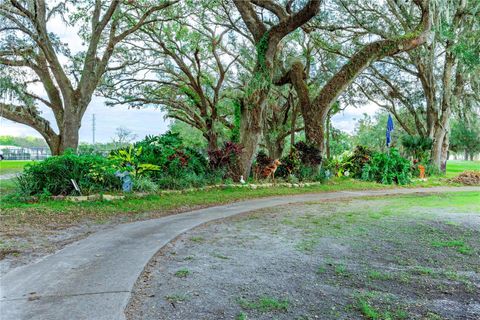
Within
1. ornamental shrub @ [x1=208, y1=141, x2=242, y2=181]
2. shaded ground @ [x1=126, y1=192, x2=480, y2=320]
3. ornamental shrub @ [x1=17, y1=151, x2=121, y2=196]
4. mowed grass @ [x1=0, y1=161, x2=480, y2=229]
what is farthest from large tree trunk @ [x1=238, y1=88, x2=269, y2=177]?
shaded ground @ [x1=126, y1=192, x2=480, y2=320]

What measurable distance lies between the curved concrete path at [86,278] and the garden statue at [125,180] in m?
2.98

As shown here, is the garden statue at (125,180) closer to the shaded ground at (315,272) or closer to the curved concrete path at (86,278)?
the curved concrete path at (86,278)

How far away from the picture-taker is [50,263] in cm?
375

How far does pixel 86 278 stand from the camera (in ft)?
10.8

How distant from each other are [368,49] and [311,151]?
14.3ft

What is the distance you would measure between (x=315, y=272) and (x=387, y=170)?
12.6m

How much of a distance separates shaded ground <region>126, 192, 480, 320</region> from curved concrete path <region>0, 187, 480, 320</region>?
6.6 inches

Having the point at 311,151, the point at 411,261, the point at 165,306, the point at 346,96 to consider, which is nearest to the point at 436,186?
the point at 311,151

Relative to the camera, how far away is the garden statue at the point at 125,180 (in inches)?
336

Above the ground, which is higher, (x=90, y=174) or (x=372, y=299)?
(x=90, y=174)

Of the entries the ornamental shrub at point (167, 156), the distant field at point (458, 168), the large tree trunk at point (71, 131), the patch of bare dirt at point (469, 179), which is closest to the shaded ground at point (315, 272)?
the ornamental shrub at point (167, 156)

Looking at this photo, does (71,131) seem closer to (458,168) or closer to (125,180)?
(125,180)

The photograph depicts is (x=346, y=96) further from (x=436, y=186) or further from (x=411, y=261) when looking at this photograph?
(x=411, y=261)

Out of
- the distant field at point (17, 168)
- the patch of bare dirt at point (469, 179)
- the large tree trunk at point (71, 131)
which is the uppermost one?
the large tree trunk at point (71, 131)
